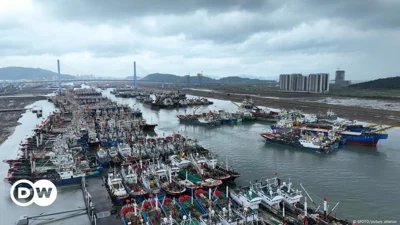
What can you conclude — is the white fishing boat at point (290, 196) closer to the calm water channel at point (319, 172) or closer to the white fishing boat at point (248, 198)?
the white fishing boat at point (248, 198)

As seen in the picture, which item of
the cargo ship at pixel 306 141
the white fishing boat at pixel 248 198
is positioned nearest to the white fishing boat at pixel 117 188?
the white fishing boat at pixel 248 198

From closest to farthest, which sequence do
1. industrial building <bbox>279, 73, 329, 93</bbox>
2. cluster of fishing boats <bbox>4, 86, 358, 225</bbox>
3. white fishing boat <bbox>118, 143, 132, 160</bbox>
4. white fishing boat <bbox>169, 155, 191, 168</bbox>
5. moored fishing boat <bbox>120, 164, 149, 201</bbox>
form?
cluster of fishing boats <bbox>4, 86, 358, 225</bbox>
moored fishing boat <bbox>120, 164, 149, 201</bbox>
white fishing boat <bbox>169, 155, 191, 168</bbox>
white fishing boat <bbox>118, 143, 132, 160</bbox>
industrial building <bbox>279, 73, 329, 93</bbox>

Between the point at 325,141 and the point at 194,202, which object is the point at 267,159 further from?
the point at 194,202

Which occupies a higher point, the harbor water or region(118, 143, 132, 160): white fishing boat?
region(118, 143, 132, 160): white fishing boat

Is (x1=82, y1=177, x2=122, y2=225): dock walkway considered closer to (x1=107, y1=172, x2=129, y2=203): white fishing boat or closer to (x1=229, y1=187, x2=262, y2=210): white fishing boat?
(x1=107, y1=172, x2=129, y2=203): white fishing boat

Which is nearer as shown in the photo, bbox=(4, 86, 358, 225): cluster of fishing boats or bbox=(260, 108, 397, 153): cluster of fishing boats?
bbox=(4, 86, 358, 225): cluster of fishing boats

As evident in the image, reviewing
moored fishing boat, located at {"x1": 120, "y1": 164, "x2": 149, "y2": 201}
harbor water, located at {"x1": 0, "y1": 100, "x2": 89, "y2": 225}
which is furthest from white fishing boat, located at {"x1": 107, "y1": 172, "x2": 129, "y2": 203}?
harbor water, located at {"x1": 0, "y1": 100, "x2": 89, "y2": 225}

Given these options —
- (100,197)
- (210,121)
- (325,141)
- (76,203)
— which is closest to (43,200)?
(76,203)
